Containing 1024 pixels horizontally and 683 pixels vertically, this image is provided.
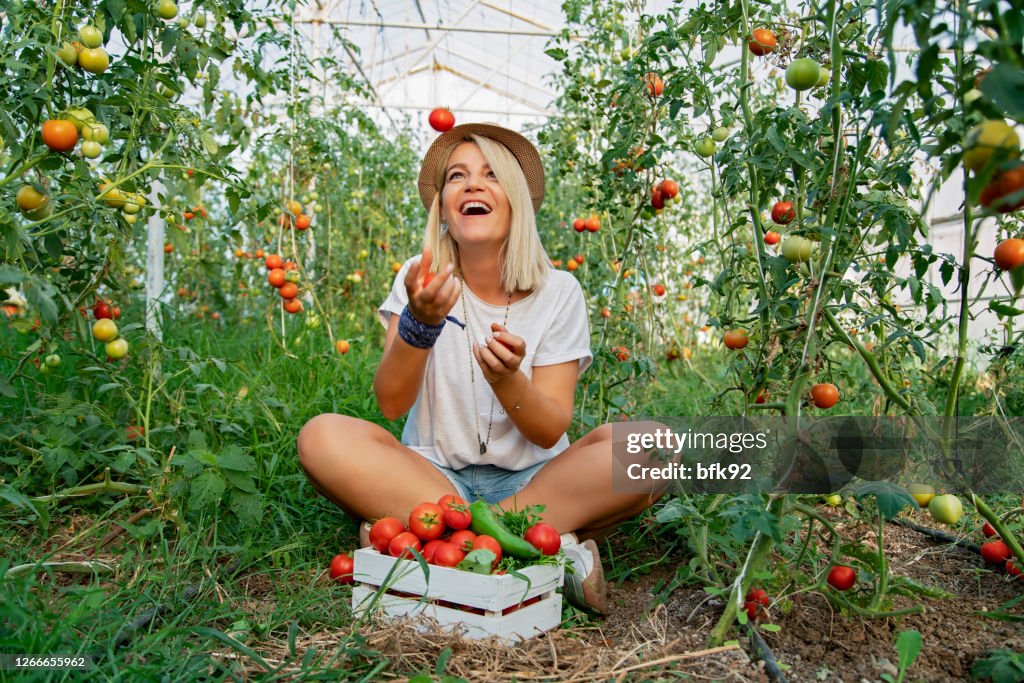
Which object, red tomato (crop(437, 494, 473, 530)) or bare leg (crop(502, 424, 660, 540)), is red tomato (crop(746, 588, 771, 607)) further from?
red tomato (crop(437, 494, 473, 530))

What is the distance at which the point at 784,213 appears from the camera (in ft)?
5.18

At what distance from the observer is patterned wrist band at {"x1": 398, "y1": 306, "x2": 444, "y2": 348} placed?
63.4 inches

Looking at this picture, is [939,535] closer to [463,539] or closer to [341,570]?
[463,539]

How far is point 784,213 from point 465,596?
3.14 feet

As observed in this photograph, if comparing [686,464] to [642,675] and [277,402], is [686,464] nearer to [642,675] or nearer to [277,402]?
[642,675]

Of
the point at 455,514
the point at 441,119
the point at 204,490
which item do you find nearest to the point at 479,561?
the point at 455,514

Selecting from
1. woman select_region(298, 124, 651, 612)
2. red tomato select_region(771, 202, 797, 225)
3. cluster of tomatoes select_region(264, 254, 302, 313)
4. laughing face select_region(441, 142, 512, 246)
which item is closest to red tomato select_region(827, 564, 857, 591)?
woman select_region(298, 124, 651, 612)

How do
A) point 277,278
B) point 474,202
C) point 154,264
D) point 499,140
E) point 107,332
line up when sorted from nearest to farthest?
point 107,332 → point 474,202 → point 499,140 → point 277,278 → point 154,264

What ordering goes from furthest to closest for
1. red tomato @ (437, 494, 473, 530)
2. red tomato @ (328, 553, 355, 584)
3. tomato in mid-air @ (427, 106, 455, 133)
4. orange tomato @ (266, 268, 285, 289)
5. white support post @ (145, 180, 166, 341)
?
Answer: white support post @ (145, 180, 166, 341) < orange tomato @ (266, 268, 285, 289) < tomato in mid-air @ (427, 106, 455, 133) < red tomato @ (328, 553, 355, 584) < red tomato @ (437, 494, 473, 530)

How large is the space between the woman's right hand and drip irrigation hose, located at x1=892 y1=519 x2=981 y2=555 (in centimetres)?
133

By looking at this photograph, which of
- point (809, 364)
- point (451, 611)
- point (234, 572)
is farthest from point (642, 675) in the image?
point (234, 572)

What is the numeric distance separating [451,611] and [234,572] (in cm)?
54

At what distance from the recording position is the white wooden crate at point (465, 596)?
4.59 feet

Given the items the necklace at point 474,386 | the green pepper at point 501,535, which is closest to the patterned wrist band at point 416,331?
the necklace at point 474,386
